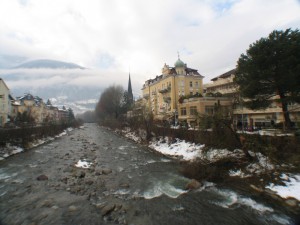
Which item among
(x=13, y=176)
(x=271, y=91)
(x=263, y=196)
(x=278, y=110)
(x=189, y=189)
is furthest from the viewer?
(x=278, y=110)

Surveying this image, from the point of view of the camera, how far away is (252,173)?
1772 cm

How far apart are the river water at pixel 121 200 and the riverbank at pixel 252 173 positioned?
112cm

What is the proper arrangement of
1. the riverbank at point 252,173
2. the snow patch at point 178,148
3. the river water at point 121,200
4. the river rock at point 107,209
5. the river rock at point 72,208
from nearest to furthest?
1. the river water at point 121,200
2. the river rock at point 107,209
3. the river rock at point 72,208
4. the riverbank at point 252,173
5. the snow patch at point 178,148

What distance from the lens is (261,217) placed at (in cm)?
1146

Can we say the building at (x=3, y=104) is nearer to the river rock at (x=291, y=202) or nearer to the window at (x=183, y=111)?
the window at (x=183, y=111)

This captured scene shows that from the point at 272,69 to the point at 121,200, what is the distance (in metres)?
23.4

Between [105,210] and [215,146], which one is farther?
[215,146]

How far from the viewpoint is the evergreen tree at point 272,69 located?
25.4 metres

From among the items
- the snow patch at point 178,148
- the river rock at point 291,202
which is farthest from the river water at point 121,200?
the snow patch at point 178,148

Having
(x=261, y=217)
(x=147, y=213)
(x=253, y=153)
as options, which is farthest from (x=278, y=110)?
(x=147, y=213)

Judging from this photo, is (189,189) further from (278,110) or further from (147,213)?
(278,110)

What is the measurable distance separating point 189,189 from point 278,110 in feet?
105

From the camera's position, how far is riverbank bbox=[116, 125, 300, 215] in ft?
46.0

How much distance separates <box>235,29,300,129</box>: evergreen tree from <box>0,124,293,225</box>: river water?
1507 cm
